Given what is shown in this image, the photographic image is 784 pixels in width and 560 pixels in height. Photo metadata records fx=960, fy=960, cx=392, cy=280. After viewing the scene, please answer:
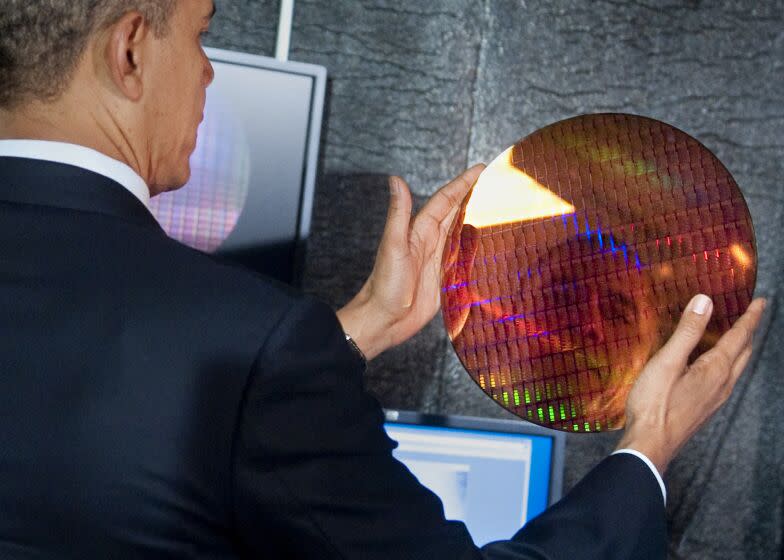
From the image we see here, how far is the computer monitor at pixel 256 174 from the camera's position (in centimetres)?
92

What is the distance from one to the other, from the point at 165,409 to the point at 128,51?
19 cm

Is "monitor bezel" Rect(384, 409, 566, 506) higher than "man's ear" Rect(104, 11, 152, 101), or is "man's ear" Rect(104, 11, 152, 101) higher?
"man's ear" Rect(104, 11, 152, 101)

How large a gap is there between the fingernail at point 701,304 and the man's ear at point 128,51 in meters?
0.35

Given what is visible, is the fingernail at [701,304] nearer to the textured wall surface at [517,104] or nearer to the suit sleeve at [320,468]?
the suit sleeve at [320,468]

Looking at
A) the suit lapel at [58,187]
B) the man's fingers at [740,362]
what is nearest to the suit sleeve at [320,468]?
the suit lapel at [58,187]

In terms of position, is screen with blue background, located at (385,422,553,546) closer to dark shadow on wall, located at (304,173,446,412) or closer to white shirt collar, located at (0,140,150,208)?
dark shadow on wall, located at (304,173,446,412)

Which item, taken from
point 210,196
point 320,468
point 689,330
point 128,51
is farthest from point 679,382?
point 210,196

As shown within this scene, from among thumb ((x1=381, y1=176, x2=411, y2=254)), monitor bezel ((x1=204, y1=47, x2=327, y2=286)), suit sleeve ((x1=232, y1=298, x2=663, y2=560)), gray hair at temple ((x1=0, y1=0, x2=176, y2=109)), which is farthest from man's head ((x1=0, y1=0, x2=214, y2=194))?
monitor bezel ((x1=204, y1=47, x2=327, y2=286))

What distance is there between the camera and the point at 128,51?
0.51 metres

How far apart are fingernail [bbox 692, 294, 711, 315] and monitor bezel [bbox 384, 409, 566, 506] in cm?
33

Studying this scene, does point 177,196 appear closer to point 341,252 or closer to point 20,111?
point 341,252

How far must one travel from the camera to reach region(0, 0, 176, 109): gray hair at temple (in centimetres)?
50

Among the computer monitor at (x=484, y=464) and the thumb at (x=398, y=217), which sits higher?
the thumb at (x=398, y=217)

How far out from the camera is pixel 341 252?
99 centimetres
